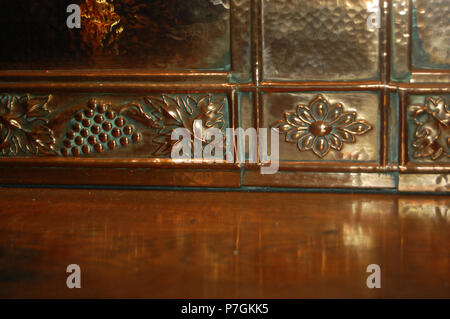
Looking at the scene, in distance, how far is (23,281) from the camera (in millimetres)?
771

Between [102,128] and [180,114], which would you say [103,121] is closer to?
[102,128]

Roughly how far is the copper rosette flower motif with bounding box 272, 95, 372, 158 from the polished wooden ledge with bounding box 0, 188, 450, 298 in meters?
0.17

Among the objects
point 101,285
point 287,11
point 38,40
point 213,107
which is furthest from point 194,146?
point 101,285

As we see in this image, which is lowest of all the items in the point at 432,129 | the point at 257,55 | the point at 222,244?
the point at 222,244

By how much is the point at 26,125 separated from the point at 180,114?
562 mm

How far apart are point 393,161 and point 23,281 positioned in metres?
1.13

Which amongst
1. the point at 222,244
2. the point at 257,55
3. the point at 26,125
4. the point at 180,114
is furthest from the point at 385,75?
the point at 26,125

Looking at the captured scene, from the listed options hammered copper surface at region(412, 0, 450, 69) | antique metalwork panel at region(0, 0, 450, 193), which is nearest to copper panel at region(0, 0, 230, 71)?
antique metalwork panel at region(0, 0, 450, 193)

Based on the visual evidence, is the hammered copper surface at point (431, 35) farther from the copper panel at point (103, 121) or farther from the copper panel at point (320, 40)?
the copper panel at point (103, 121)

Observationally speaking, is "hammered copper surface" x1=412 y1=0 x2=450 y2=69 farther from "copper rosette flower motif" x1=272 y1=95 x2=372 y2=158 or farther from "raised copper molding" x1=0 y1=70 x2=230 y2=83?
"raised copper molding" x1=0 y1=70 x2=230 y2=83

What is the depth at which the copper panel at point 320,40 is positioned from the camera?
4.39 ft

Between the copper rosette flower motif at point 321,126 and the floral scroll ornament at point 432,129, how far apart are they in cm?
16

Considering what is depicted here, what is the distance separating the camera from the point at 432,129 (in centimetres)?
135
